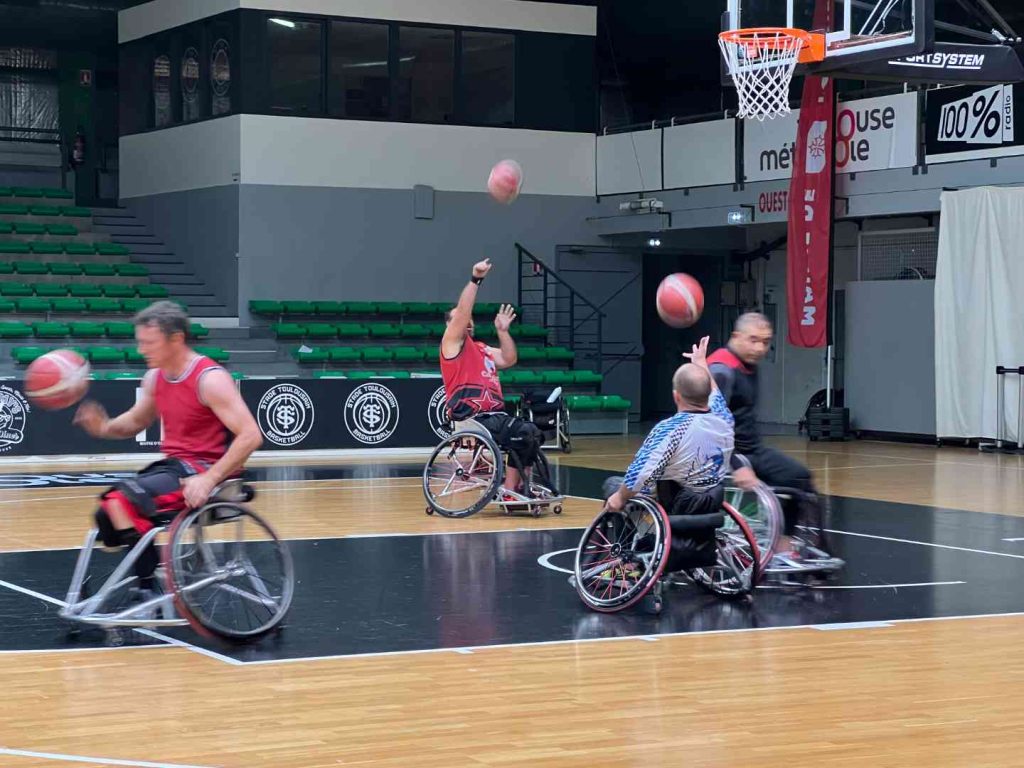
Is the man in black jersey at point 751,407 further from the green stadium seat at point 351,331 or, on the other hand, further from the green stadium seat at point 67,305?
the green stadium seat at point 67,305

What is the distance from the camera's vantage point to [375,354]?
20.9 metres

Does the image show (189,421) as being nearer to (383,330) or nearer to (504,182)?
(504,182)

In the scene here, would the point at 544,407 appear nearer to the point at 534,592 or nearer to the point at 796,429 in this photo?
the point at 534,592

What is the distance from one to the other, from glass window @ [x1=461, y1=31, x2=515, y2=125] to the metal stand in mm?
8933

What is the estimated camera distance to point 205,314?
72.4 ft

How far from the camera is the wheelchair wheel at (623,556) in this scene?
759 cm

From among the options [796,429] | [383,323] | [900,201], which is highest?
[900,201]

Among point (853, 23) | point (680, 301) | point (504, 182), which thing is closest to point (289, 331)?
point (504, 182)

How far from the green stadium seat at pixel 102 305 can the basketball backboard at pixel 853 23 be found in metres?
10.3

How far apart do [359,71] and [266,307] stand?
407 centimetres

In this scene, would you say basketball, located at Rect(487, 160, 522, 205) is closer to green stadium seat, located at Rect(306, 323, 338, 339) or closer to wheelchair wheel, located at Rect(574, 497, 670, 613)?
wheelchair wheel, located at Rect(574, 497, 670, 613)

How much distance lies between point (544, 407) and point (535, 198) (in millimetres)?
9582

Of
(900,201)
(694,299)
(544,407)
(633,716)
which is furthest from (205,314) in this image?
(633,716)

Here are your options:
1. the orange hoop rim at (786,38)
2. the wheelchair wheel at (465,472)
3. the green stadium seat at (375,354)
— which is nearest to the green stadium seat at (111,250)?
the green stadium seat at (375,354)
